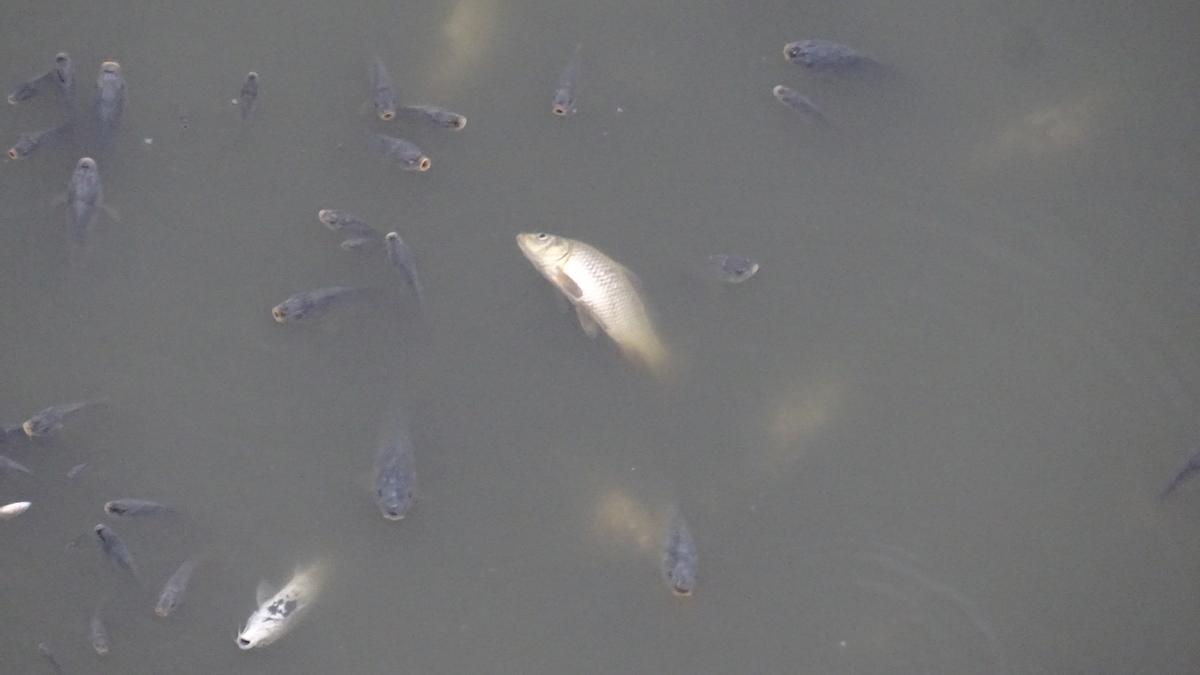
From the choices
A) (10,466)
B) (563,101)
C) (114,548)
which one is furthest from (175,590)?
(563,101)

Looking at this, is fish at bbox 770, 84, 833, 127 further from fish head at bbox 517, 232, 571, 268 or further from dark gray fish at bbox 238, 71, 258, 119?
dark gray fish at bbox 238, 71, 258, 119

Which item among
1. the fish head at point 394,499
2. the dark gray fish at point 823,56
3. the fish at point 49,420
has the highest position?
the dark gray fish at point 823,56

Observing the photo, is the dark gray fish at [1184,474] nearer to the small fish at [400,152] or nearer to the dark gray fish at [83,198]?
the small fish at [400,152]

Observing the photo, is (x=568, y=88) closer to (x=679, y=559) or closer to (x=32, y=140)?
(x=679, y=559)

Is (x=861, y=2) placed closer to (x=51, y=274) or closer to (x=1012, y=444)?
(x=1012, y=444)

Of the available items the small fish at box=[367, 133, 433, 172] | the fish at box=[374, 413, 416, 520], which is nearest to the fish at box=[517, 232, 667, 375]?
the small fish at box=[367, 133, 433, 172]

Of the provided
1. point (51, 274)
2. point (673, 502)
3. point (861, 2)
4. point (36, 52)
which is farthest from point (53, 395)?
point (861, 2)

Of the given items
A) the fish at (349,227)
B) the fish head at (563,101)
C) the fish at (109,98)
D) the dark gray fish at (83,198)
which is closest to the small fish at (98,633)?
the dark gray fish at (83,198)
